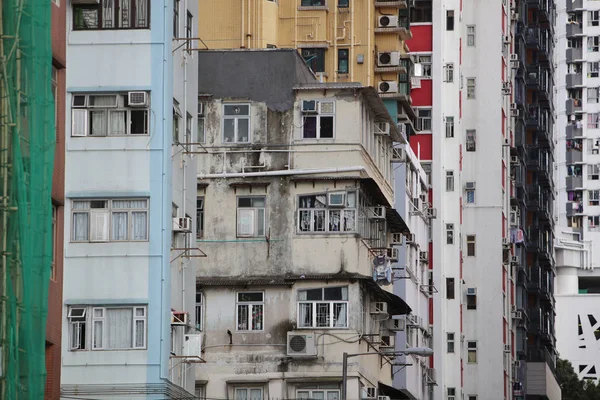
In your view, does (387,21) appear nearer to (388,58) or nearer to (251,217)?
(388,58)

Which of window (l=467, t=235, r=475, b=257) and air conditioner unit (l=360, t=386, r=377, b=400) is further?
window (l=467, t=235, r=475, b=257)

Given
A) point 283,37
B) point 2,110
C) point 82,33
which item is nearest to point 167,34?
point 82,33

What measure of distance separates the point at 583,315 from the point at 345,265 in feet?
380

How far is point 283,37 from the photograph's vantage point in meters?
72.5

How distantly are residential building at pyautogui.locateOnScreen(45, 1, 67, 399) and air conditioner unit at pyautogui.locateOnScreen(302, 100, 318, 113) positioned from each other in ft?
55.2

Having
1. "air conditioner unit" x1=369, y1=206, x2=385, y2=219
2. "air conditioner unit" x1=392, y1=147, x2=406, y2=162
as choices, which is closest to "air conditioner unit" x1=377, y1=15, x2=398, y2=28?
"air conditioner unit" x1=392, y1=147, x2=406, y2=162

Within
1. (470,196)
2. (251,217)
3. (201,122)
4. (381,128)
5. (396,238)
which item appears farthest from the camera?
(470,196)

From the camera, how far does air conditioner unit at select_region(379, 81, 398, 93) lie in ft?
247

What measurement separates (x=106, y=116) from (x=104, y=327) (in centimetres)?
572

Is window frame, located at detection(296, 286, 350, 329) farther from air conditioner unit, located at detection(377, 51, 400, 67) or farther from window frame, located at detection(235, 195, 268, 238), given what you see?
air conditioner unit, located at detection(377, 51, 400, 67)

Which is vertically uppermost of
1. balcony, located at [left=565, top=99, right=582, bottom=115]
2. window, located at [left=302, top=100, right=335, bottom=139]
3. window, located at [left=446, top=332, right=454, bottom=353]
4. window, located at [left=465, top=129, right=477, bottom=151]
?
balcony, located at [left=565, top=99, right=582, bottom=115]

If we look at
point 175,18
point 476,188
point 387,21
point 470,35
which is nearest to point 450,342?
point 476,188

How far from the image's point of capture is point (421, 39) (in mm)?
90062

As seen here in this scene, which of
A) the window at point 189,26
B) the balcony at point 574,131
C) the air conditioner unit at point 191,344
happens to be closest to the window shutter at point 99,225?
the air conditioner unit at point 191,344
